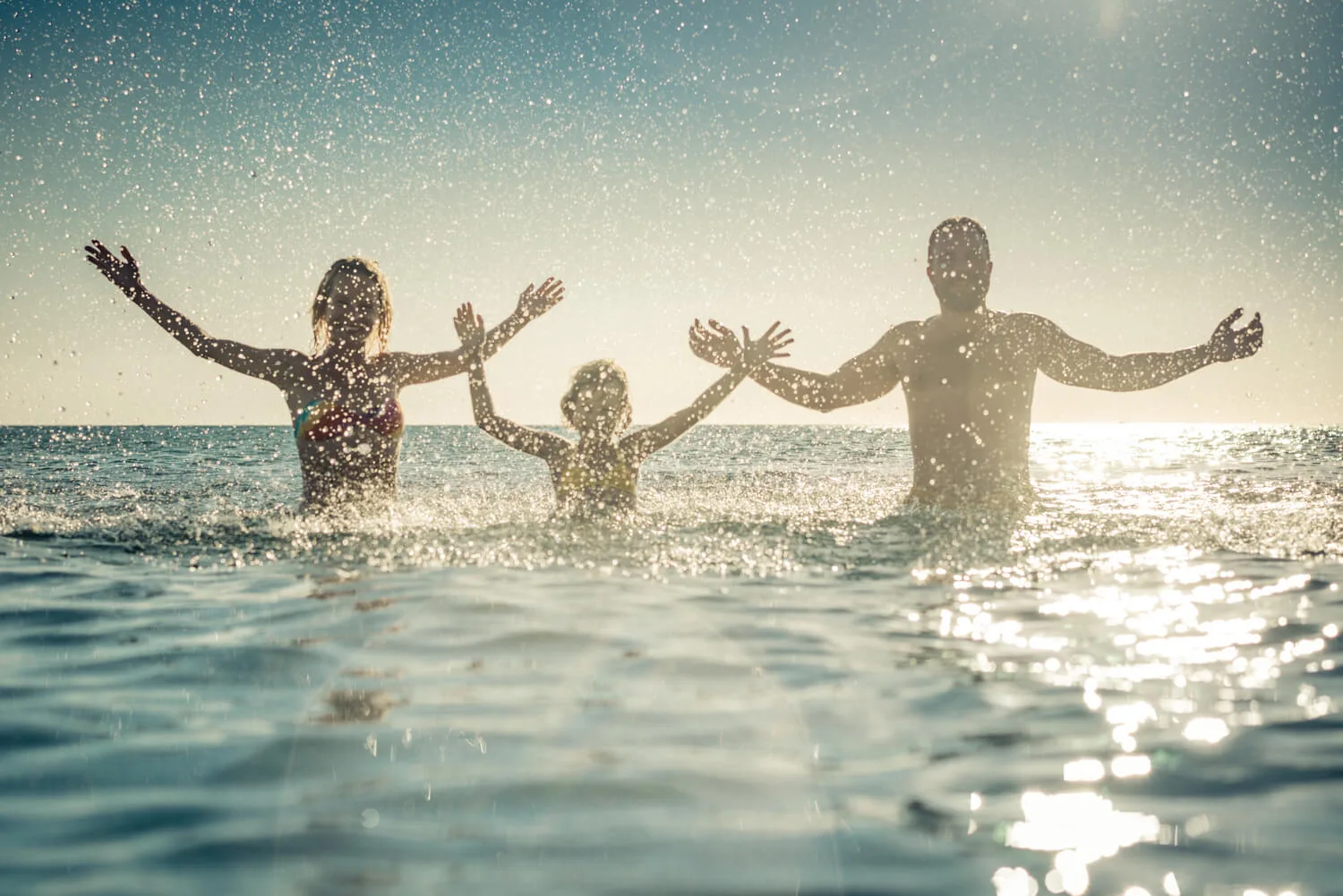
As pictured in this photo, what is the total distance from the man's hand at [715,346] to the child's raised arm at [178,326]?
3.34m

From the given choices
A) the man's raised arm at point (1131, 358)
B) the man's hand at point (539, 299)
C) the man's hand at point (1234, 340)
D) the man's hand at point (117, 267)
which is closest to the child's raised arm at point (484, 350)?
the man's hand at point (539, 299)

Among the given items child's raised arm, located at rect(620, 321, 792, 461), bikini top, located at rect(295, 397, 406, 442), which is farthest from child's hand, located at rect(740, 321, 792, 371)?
bikini top, located at rect(295, 397, 406, 442)

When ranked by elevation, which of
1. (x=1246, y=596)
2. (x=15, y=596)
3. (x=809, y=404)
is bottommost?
(x=15, y=596)

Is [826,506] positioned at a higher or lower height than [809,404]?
lower

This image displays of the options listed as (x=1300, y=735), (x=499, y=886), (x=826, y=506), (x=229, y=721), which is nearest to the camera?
(x=499, y=886)

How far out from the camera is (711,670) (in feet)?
11.0

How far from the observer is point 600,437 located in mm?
7863

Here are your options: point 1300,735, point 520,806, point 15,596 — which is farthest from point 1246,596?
point 15,596

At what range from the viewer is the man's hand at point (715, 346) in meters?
7.55

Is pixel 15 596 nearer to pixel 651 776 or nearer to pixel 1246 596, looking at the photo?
pixel 651 776

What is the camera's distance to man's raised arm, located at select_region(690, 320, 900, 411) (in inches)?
297

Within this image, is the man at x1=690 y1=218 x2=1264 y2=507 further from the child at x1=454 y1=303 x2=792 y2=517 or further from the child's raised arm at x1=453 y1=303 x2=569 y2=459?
the child's raised arm at x1=453 y1=303 x2=569 y2=459

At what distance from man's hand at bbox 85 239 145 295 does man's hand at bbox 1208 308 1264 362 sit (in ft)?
26.8

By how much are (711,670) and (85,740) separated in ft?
6.30
